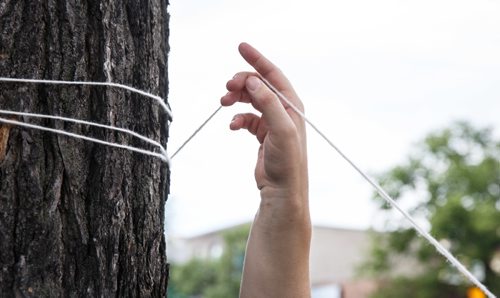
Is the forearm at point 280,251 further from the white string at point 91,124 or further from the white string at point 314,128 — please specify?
the white string at point 91,124

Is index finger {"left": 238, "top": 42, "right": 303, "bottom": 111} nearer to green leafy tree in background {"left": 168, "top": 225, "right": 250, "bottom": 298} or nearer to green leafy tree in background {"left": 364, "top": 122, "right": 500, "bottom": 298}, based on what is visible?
green leafy tree in background {"left": 364, "top": 122, "right": 500, "bottom": 298}

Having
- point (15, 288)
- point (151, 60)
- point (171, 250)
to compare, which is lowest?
point (15, 288)

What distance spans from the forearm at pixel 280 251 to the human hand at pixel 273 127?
0.02m

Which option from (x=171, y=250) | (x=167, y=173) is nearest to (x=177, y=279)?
(x=171, y=250)

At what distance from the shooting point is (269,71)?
180 cm

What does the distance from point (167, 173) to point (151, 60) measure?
238 millimetres

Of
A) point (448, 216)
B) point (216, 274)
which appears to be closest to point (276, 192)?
point (448, 216)

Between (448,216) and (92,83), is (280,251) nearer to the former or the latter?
(92,83)

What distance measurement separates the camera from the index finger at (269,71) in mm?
1759

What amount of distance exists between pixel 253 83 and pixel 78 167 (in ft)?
1.20

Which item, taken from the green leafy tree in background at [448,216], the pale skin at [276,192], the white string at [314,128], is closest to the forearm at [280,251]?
the pale skin at [276,192]

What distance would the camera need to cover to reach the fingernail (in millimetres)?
1656

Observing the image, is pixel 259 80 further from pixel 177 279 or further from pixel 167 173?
pixel 177 279

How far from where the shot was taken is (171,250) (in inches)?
2135
